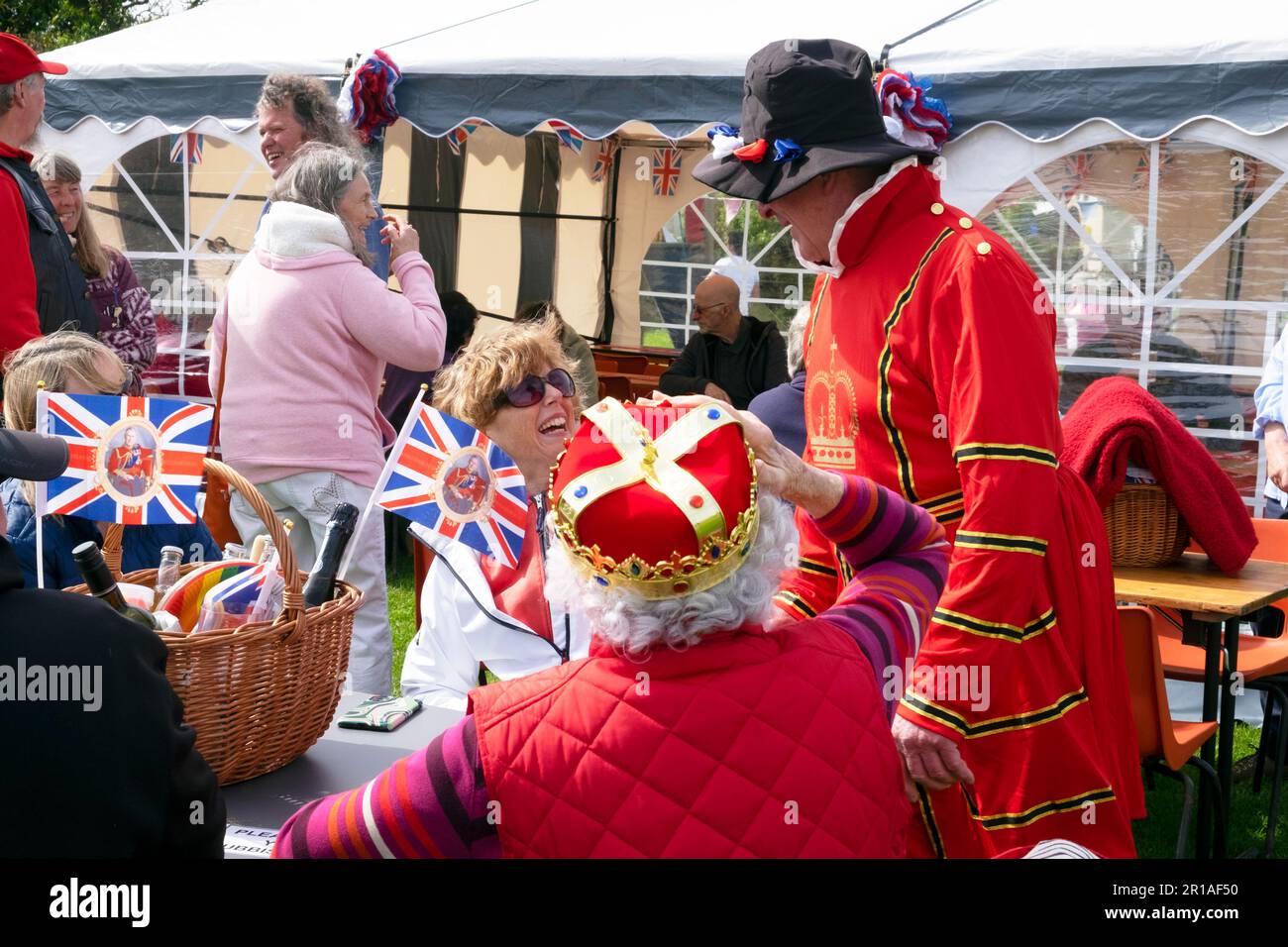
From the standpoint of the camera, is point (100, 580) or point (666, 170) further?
point (666, 170)

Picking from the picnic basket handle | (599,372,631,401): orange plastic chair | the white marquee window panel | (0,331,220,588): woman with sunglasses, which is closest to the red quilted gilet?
the picnic basket handle

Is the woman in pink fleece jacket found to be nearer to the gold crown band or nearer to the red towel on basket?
the red towel on basket

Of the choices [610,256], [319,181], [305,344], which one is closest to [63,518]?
[305,344]

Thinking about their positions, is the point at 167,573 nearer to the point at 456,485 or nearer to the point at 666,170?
the point at 456,485

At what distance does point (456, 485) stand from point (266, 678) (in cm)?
61

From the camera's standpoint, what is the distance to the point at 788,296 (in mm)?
9695

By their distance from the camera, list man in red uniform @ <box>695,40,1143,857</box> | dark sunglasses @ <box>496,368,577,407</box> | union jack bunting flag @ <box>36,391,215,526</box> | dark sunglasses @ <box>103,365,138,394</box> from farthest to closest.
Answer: dark sunglasses @ <box>103,365,138,394</box>, dark sunglasses @ <box>496,368,577,407</box>, union jack bunting flag @ <box>36,391,215,526</box>, man in red uniform @ <box>695,40,1143,857</box>

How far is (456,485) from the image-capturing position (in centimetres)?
246

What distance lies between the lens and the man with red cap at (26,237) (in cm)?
375

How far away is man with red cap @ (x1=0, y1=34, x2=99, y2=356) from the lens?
3.75m

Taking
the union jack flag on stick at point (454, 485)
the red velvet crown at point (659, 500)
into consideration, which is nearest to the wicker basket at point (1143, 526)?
the union jack flag on stick at point (454, 485)

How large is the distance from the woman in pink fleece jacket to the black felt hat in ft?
6.52

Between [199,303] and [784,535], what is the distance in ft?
25.0

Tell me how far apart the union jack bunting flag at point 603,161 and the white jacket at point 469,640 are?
744 cm
